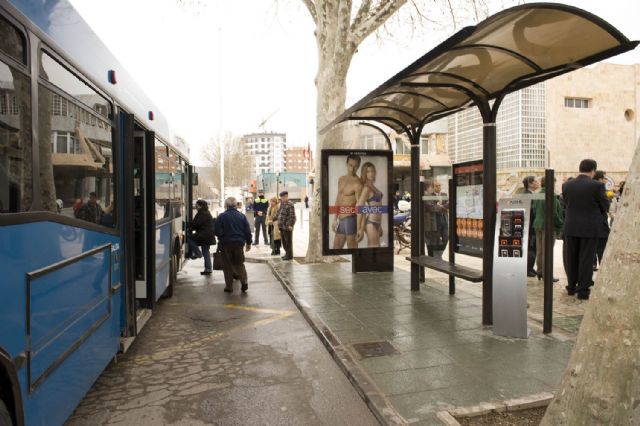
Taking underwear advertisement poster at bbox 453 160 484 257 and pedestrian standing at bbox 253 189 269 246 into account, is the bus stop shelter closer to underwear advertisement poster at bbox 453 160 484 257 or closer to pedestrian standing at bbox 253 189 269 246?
underwear advertisement poster at bbox 453 160 484 257

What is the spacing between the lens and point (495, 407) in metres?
3.62

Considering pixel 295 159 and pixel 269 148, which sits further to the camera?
pixel 269 148

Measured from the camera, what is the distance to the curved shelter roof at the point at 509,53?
4.30m

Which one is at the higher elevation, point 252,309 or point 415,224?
point 415,224

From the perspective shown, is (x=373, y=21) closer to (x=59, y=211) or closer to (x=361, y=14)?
(x=361, y=14)

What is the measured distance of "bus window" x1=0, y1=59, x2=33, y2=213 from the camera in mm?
2441

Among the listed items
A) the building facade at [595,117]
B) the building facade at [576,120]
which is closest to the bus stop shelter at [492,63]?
the building facade at [576,120]

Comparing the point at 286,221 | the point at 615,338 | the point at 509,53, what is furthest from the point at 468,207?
the point at 286,221

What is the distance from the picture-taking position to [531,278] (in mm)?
8922

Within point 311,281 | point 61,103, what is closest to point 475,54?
point 61,103

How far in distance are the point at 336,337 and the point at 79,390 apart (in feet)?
9.61

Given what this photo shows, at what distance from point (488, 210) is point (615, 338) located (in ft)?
12.2

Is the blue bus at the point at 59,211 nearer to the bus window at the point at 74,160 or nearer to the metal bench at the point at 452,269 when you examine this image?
the bus window at the point at 74,160

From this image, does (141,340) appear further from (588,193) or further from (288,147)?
(288,147)
